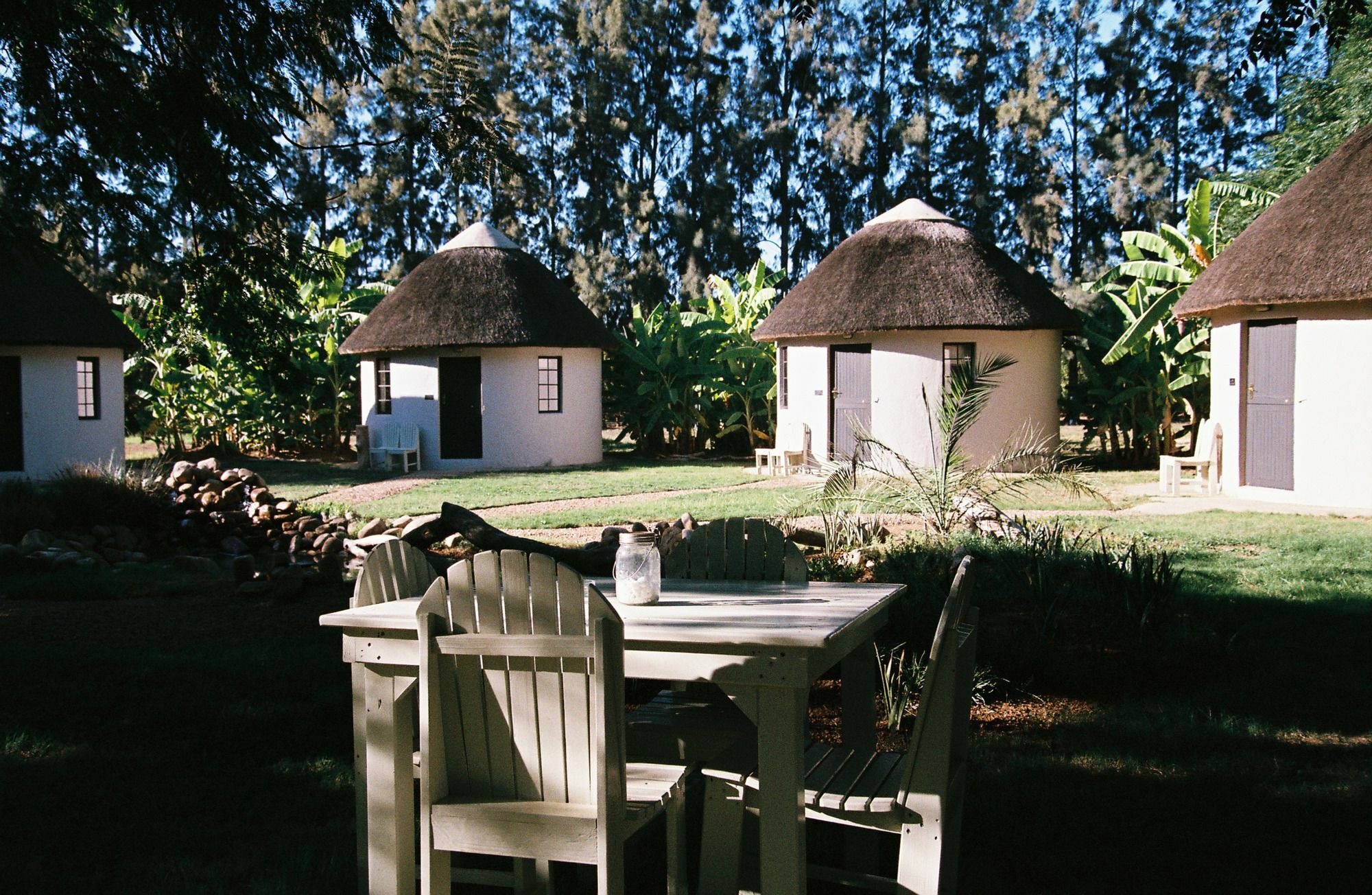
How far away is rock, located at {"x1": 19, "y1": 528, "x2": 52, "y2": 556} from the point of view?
9.27 m

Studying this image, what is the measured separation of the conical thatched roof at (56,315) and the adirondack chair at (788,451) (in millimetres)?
11034

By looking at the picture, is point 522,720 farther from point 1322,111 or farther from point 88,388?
point 1322,111

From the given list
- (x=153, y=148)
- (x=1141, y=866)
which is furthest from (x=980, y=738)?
(x=153, y=148)

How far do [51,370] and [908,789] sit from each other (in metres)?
19.0

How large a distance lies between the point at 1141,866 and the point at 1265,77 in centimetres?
3662

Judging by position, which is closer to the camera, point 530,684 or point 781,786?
point 530,684

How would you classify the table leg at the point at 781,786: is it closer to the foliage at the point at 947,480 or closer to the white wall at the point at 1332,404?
the foliage at the point at 947,480

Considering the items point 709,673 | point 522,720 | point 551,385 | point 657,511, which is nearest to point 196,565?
point 657,511

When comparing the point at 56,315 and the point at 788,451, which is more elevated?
the point at 56,315

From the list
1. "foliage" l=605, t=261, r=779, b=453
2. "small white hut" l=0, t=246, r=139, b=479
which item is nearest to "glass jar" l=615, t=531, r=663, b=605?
"small white hut" l=0, t=246, r=139, b=479

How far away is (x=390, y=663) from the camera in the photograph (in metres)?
3.07

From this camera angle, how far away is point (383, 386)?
70.7 ft

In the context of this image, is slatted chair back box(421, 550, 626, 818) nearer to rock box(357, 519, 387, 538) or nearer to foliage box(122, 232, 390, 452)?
rock box(357, 519, 387, 538)

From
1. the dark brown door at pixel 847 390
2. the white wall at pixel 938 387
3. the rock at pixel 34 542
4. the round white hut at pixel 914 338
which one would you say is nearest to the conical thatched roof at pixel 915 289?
the round white hut at pixel 914 338
